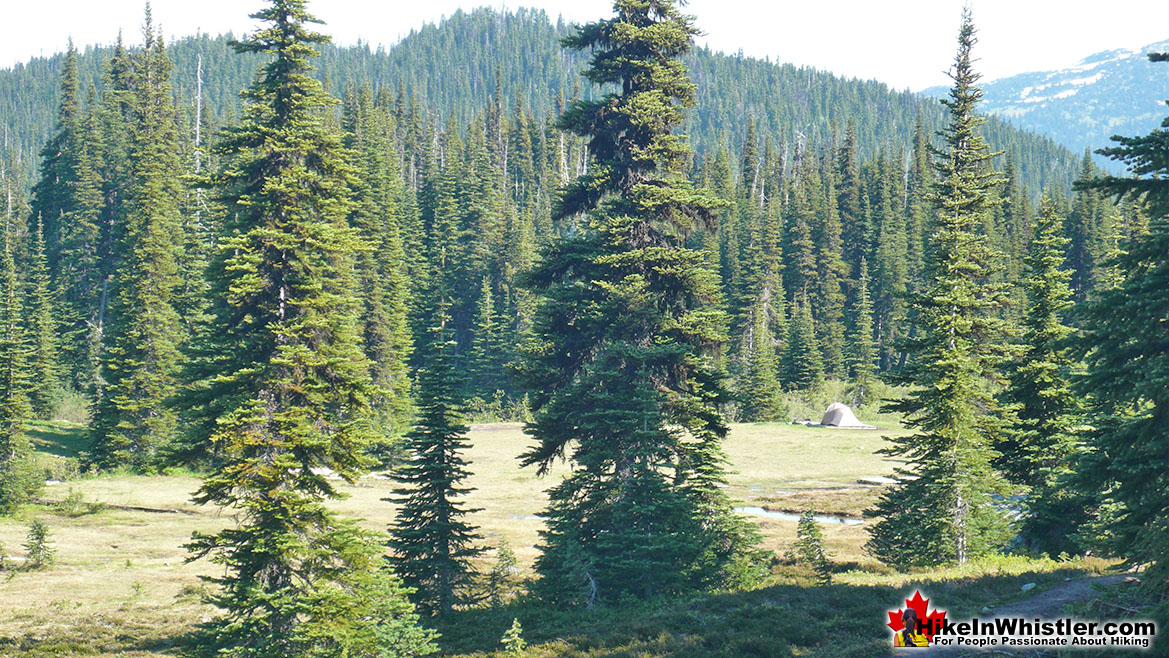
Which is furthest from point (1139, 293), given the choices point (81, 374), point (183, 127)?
point (183, 127)

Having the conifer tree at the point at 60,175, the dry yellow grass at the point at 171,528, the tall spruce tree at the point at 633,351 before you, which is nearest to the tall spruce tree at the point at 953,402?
the dry yellow grass at the point at 171,528

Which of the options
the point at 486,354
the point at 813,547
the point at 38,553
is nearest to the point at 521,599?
the point at 813,547

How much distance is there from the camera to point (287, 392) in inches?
706

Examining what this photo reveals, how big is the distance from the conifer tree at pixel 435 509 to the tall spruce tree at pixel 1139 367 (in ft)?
46.3

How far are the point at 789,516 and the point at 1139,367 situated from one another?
86.3 ft

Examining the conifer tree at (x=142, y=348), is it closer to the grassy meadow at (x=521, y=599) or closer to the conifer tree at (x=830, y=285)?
the grassy meadow at (x=521, y=599)

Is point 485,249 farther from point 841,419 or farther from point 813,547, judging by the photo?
point 813,547

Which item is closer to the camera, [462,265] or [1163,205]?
[1163,205]

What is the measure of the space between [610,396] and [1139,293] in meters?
12.3

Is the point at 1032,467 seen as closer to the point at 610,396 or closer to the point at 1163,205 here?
the point at 610,396

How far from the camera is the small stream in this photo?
34744 mm

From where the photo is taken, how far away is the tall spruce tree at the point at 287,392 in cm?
1688

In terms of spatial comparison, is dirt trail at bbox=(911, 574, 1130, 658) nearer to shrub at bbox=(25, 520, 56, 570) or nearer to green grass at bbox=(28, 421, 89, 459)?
shrub at bbox=(25, 520, 56, 570)

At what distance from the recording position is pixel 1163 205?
37.8ft
